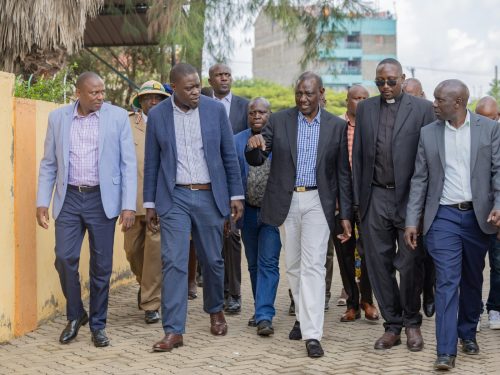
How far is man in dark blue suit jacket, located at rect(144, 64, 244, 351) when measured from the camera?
761cm

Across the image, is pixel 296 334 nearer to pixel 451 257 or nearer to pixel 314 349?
pixel 314 349

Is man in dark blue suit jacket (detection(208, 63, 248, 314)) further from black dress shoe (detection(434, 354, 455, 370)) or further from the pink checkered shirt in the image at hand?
black dress shoe (detection(434, 354, 455, 370))

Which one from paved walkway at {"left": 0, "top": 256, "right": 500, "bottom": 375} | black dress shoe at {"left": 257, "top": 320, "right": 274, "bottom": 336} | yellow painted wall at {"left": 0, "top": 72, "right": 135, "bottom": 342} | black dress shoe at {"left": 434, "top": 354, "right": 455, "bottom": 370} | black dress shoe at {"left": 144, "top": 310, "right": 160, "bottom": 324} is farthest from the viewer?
black dress shoe at {"left": 144, "top": 310, "right": 160, "bottom": 324}

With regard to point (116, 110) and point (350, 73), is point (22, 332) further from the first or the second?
point (350, 73)

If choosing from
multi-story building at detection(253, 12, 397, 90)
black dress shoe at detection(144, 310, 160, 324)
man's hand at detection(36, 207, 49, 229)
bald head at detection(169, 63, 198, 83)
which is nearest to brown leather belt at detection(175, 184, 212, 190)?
bald head at detection(169, 63, 198, 83)

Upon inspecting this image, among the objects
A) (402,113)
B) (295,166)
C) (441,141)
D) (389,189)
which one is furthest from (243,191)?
(441,141)

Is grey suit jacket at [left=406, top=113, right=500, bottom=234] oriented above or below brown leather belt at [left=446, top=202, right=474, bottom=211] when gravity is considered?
above

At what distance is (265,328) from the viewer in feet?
26.2

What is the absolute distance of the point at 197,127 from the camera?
7.72 meters

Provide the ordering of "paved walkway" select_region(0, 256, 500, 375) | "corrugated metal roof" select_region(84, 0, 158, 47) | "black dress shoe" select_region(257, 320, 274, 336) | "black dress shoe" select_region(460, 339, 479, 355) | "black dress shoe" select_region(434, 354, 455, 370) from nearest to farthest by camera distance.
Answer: "black dress shoe" select_region(434, 354, 455, 370) → "paved walkway" select_region(0, 256, 500, 375) → "black dress shoe" select_region(460, 339, 479, 355) → "black dress shoe" select_region(257, 320, 274, 336) → "corrugated metal roof" select_region(84, 0, 158, 47)

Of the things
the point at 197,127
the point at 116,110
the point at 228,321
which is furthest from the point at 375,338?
the point at 116,110

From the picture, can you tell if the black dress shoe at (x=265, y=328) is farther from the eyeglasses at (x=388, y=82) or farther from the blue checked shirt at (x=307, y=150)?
the eyeglasses at (x=388, y=82)

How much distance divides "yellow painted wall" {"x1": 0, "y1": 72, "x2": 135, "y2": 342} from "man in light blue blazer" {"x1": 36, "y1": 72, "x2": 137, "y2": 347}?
1.03 feet

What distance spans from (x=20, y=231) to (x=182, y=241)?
4.66 feet
